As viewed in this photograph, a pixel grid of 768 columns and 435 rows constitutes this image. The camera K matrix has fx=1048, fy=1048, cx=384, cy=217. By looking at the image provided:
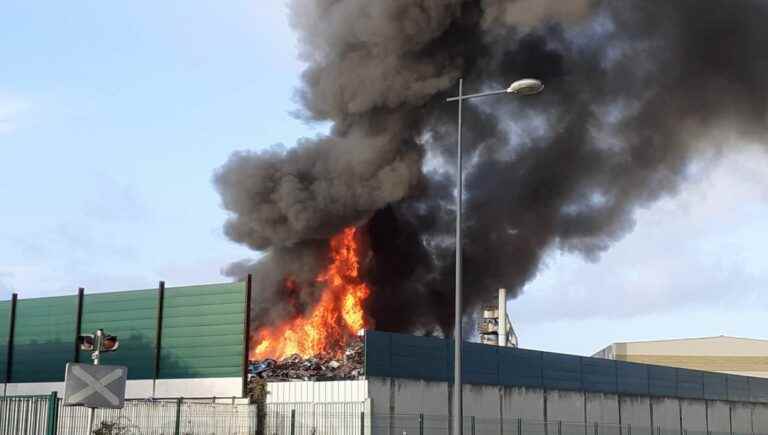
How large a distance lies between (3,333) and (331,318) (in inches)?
538

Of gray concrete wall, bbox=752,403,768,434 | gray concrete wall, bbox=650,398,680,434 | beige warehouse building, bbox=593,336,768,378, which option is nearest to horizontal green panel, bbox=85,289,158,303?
gray concrete wall, bbox=650,398,680,434

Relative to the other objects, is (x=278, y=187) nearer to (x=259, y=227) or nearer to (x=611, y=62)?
(x=259, y=227)

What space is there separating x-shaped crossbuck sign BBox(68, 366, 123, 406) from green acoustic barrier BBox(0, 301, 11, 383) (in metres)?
27.4

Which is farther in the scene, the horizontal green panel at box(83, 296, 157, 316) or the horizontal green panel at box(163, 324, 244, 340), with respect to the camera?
the horizontal green panel at box(83, 296, 157, 316)

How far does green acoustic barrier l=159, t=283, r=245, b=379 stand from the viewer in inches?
1444

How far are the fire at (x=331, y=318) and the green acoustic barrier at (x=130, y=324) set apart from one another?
6.35 m

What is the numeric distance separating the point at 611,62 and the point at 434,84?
9.46 m

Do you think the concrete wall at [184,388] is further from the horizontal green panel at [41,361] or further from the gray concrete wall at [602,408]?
the gray concrete wall at [602,408]

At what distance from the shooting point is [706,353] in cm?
8638

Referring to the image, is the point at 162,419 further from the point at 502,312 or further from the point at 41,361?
the point at 502,312

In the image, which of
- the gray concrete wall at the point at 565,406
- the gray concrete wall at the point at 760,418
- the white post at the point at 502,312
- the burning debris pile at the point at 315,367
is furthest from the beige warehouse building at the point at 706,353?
the burning debris pile at the point at 315,367

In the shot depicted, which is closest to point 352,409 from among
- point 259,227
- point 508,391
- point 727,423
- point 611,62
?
point 508,391

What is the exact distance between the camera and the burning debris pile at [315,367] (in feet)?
119

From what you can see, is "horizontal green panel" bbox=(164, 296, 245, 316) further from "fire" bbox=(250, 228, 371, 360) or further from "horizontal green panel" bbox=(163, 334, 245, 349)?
"fire" bbox=(250, 228, 371, 360)
